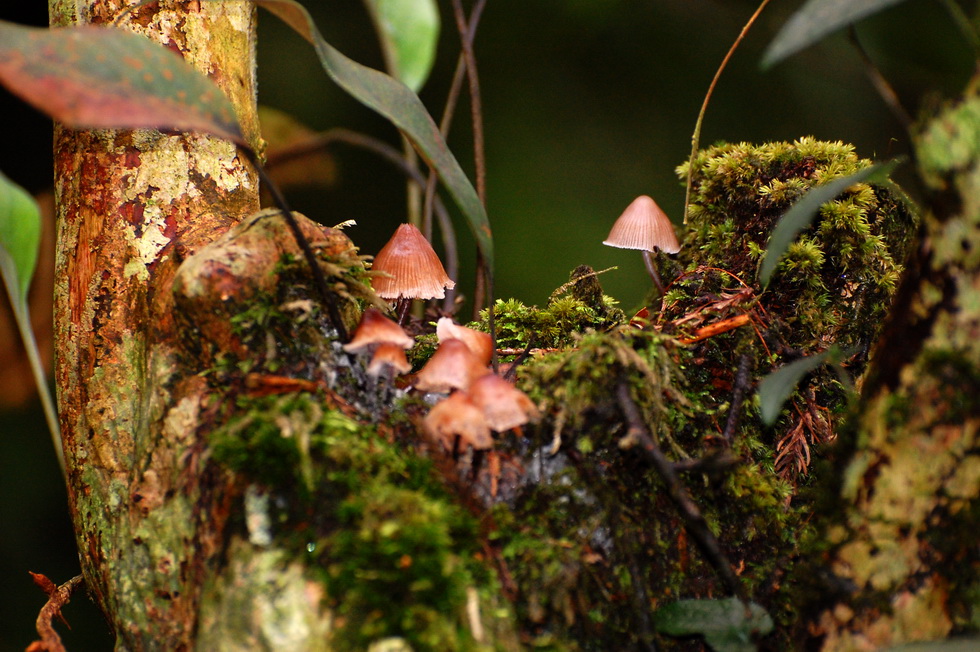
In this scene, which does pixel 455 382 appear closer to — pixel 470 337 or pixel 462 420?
pixel 462 420

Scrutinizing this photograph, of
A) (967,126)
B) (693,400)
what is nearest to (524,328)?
(693,400)

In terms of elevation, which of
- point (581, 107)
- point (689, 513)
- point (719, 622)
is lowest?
point (719, 622)

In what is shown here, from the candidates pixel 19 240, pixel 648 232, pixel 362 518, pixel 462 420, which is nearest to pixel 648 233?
pixel 648 232

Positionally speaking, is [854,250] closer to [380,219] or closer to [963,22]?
[963,22]

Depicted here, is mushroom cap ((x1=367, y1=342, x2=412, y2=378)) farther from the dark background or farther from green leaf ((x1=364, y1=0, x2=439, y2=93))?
the dark background

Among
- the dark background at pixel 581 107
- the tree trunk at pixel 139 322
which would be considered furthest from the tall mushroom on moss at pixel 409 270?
the dark background at pixel 581 107

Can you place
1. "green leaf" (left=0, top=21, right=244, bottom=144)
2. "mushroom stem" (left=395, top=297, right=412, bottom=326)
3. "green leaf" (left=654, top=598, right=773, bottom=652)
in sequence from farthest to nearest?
"mushroom stem" (left=395, top=297, right=412, bottom=326) < "green leaf" (left=654, top=598, right=773, bottom=652) < "green leaf" (left=0, top=21, right=244, bottom=144)

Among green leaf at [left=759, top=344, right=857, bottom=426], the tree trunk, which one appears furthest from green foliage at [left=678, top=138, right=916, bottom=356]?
the tree trunk
